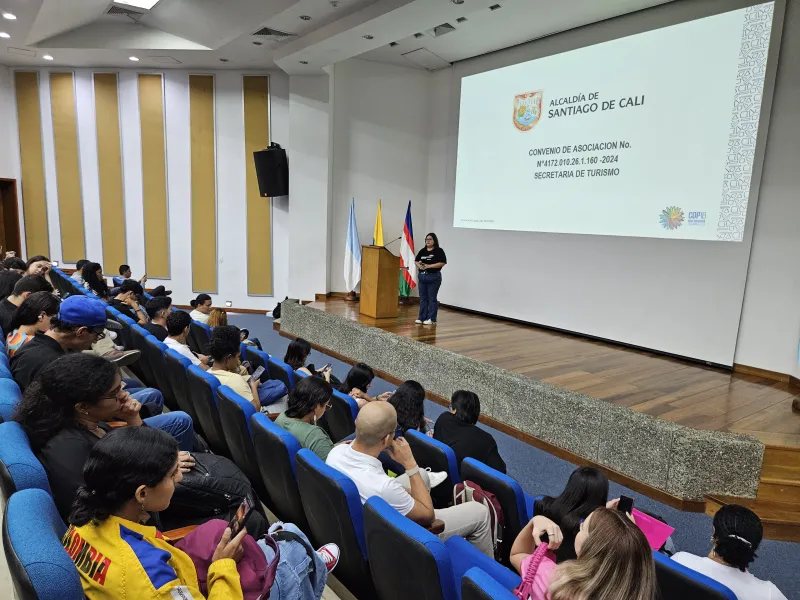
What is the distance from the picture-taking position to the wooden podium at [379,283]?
21.2ft

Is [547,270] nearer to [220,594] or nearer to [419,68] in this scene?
[419,68]

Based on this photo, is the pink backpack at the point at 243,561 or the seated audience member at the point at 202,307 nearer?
the pink backpack at the point at 243,561

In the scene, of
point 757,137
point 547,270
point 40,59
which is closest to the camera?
point 757,137

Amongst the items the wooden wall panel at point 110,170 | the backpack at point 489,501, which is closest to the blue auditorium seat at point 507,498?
the backpack at point 489,501

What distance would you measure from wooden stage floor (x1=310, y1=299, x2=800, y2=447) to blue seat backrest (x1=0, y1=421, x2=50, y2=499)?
3.69 m

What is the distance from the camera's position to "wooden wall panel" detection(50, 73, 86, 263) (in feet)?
28.5

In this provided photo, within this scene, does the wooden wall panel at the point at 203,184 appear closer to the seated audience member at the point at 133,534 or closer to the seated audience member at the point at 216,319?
the seated audience member at the point at 216,319

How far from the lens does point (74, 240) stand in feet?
29.5

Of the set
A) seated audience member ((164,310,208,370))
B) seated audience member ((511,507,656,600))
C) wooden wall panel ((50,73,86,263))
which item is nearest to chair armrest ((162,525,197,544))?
seated audience member ((511,507,656,600))

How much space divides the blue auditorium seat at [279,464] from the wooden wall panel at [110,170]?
324 inches

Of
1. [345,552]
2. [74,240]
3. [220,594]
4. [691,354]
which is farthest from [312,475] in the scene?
[74,240]

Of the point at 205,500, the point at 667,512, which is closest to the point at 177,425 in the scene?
the point at 205,500

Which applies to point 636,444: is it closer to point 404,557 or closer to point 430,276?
point 404,557

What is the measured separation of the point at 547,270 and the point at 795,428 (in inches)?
149
